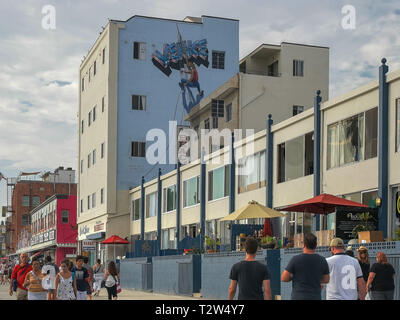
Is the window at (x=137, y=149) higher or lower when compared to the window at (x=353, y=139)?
higher

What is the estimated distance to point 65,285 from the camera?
15.7 metres

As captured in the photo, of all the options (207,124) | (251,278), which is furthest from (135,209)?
(251,278)

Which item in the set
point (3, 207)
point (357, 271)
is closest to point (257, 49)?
point (357, 271)

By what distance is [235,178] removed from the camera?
3616cm

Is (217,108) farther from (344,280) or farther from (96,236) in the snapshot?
(344,280)

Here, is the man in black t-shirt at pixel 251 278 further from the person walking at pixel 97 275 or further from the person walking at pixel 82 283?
the person walking at pixel 97 275

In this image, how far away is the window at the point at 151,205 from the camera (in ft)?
164

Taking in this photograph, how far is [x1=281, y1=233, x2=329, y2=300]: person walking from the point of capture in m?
9.30

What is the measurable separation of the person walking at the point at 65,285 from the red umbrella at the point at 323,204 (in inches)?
377

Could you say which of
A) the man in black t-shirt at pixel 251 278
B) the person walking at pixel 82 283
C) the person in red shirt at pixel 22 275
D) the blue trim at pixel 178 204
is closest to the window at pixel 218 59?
the blue trim at pixel 178 204

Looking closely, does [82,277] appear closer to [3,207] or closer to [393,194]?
[393,194]

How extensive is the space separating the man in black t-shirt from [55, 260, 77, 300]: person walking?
268 inches

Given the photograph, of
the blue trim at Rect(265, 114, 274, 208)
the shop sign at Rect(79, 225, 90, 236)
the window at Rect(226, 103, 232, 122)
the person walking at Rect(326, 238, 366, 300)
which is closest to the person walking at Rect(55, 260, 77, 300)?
the person walking at Rect(326, 238, 366, 300)

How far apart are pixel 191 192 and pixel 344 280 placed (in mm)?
32842
